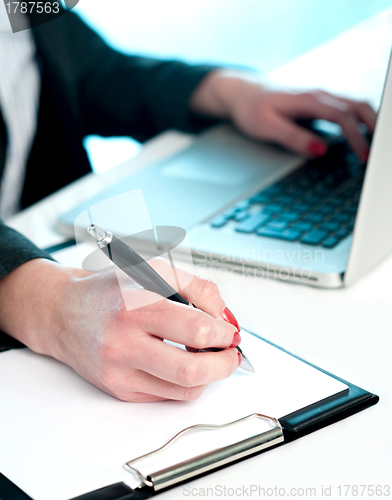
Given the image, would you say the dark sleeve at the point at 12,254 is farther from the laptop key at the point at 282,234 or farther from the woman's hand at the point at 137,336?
the laptop key at the point at 282,234

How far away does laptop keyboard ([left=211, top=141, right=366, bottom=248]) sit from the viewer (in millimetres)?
540

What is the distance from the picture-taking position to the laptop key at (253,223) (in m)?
0.55

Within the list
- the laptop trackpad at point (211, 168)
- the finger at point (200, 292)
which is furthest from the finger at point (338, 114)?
the finger at point (200, 292)

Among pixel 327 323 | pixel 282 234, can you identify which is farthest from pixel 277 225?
pixel 327 323

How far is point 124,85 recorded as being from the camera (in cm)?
98

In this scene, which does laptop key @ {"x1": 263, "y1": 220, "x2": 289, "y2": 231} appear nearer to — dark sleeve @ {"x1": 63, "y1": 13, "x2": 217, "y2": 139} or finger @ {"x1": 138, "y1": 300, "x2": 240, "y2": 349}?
finger @ {"x1": 138, "y1": 300, "x2": 240, "y2": 349}

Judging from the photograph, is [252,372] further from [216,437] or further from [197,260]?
[197,260]

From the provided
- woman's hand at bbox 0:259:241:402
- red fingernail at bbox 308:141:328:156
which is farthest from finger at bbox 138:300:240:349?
red fingernail at bbox 308:141:328:156

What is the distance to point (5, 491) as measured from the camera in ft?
0.88

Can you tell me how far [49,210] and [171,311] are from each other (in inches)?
17.0

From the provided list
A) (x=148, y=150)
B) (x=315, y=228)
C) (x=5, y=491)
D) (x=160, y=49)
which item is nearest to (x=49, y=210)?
(x=148, y=150)

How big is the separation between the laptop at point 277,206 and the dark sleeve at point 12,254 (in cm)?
6

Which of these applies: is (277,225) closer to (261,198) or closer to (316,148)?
(261,198)

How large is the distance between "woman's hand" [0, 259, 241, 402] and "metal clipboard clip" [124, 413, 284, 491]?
0.04 metres
